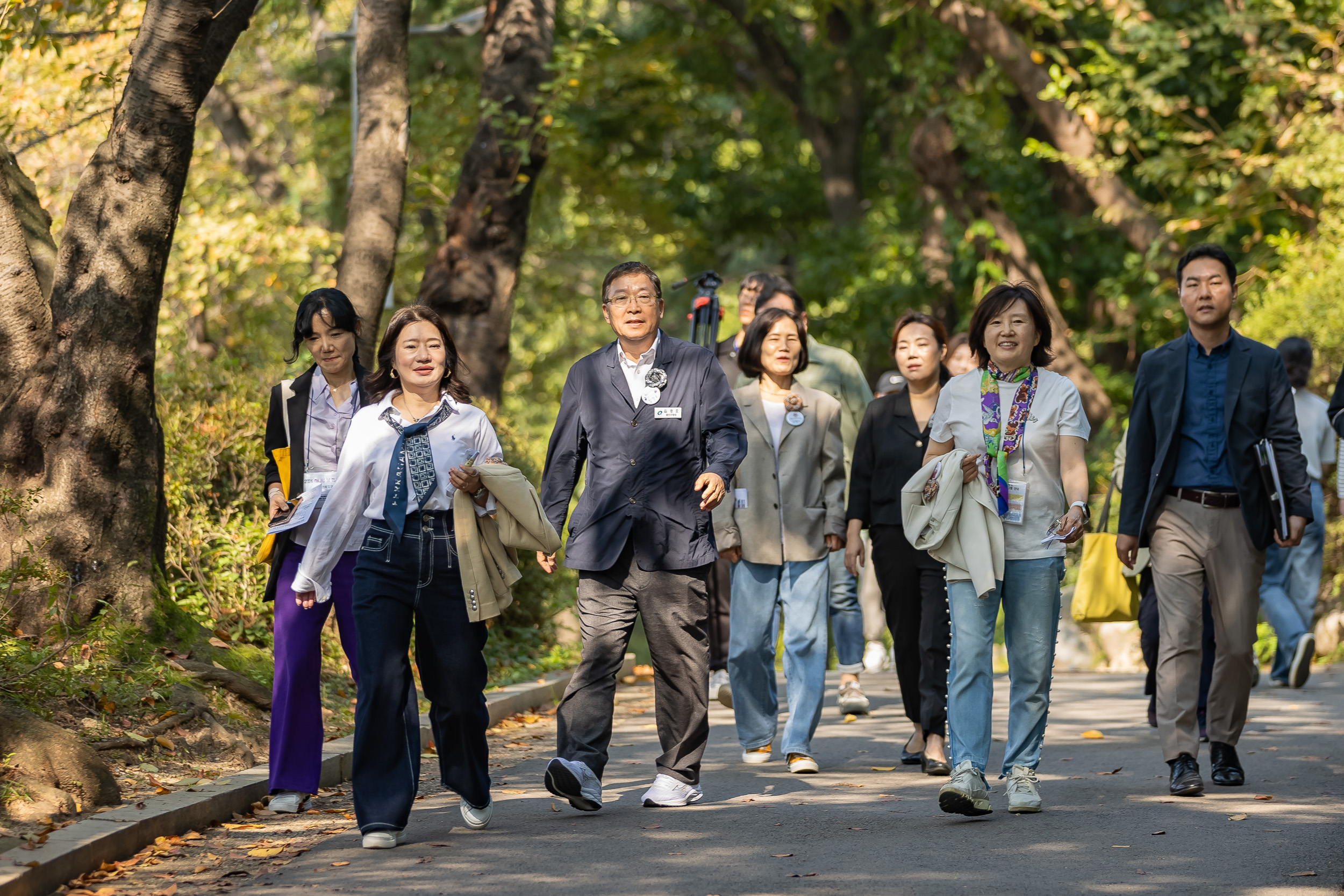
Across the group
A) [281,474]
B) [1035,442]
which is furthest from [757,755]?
[281,474]

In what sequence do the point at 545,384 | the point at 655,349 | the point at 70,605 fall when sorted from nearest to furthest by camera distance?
the point at 655,349 < the point at 70,605 < the point at 545,384

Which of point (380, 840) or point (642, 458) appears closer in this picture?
point (380, 840)

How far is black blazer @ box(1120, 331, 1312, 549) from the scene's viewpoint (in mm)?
6793

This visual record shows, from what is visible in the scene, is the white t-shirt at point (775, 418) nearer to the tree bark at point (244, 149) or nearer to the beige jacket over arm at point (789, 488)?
the beige jacket over arm at point (789, 488)

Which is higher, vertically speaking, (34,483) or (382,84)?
(382,84)

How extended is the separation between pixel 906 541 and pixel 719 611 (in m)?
2.65

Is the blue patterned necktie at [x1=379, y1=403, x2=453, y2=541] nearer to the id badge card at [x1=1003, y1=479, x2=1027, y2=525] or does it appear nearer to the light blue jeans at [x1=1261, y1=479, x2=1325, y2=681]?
the id badge card at [x1=1003, y1=479, x2=1027, y2=525]

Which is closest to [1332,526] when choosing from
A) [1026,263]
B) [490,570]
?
[1026,263]

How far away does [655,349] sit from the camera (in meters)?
6.73

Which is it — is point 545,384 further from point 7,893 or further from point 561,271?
point 7,893

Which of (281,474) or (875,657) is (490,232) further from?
(281,474)

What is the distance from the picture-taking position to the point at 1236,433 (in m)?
6.84

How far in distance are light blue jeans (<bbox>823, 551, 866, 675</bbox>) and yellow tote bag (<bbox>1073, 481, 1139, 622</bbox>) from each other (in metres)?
2.37

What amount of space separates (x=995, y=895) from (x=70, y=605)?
4738 mm
